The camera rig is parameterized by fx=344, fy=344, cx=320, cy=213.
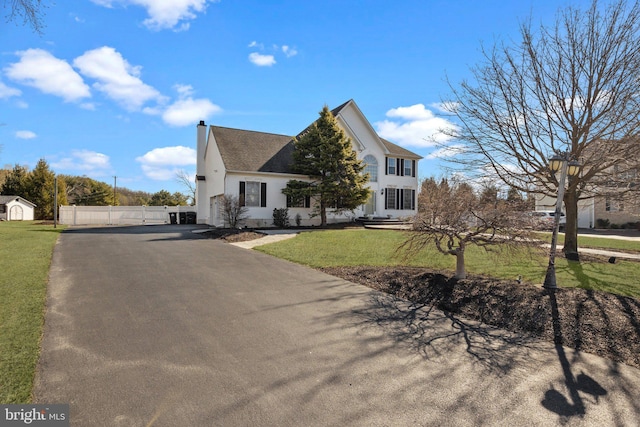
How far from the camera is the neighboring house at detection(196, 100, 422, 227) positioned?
21766mm

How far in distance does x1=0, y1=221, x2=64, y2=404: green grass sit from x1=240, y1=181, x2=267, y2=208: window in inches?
478

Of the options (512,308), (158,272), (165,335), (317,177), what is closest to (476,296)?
(512,308)

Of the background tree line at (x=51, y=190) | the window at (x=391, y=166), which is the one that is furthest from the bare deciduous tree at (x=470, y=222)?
the background tree line at (x=51, y=190)

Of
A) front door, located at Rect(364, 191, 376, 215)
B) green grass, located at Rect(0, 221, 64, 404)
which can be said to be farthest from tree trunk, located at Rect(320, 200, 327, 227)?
green grass, located at Rect(0, 221, 64, 404)

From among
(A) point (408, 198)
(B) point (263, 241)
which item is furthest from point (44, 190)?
(A) point (408, 198)

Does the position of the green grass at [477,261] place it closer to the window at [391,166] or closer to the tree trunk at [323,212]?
the tree trunk at [323,212]

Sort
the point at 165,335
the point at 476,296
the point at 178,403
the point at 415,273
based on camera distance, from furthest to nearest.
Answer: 1. the point at 415,273
2. the point at 476,296
3. the point at 165,335
4. the point at 178,403

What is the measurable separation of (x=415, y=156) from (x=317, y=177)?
9.98 meters

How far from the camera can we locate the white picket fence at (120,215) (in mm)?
26812

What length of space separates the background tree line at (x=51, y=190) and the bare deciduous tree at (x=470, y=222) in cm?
3861

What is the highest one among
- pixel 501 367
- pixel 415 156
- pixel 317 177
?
pixel 415 156

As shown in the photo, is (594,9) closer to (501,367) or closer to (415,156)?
(501,367)

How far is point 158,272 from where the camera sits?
841 cm

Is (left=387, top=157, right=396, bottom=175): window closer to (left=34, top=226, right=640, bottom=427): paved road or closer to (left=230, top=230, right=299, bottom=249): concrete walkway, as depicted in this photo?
(left=230, top=230, right=299, bottom=249): concrete walkway
